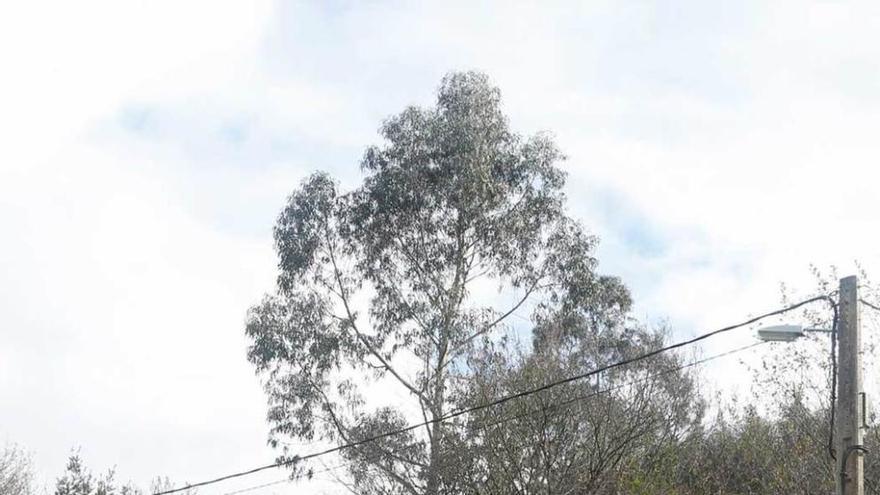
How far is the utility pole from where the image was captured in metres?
12.6

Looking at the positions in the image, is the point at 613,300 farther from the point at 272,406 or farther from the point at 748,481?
the point at 272,406

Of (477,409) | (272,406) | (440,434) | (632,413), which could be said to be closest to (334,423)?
(272,406)

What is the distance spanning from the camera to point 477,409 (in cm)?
2483

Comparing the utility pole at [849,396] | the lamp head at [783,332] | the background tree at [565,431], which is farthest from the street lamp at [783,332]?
the background tree at [565,431]

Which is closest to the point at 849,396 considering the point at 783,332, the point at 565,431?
the point at 783,332

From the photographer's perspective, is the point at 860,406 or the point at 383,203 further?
the point at 383,203

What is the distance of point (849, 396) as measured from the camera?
12.8 meters

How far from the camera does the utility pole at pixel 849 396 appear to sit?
12.6 m

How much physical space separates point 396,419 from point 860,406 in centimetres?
1725

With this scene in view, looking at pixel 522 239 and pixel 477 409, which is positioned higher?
pixel 522 239

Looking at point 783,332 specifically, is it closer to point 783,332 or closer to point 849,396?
point 783,332

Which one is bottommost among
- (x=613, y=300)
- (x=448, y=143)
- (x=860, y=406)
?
(x=860, y=406)

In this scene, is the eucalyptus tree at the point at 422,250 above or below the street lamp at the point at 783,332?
above

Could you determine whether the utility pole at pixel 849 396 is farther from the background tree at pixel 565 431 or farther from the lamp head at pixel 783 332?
the background tree at pixel 565 431
